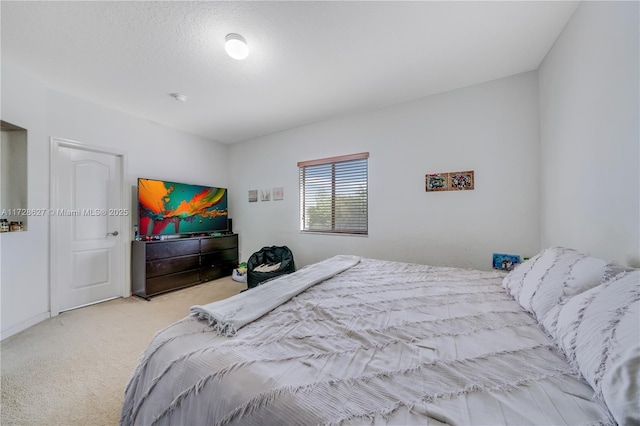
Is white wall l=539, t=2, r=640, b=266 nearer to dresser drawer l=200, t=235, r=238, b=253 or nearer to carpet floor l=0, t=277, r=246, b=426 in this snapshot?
carpet floor l=0, t=277, r=246, b=426

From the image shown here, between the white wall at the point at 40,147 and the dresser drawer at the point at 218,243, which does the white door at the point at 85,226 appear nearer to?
the white wall at the point at 40,147

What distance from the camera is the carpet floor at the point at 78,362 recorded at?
1388 millimetres

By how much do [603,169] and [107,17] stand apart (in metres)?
3.50

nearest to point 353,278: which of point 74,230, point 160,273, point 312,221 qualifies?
point 312,221

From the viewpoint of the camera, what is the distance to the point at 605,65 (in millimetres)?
1353

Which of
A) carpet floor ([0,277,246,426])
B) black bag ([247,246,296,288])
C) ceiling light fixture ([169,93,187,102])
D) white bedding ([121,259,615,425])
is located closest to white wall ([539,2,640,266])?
white bedding ([121,259,615,425])

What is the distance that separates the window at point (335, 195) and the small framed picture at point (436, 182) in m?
0.80

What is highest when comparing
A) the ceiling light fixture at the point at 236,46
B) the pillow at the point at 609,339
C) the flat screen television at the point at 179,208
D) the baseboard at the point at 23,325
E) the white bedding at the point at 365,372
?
the ceiling light fixture at the point at 236,46

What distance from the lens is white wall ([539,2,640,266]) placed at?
118 centimetres

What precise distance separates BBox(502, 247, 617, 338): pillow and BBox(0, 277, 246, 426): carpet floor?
2.38 metres

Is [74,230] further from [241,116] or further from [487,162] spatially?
[487,162]

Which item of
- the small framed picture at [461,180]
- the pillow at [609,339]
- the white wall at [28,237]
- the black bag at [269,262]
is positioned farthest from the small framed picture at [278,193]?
the pillow at [609,339]

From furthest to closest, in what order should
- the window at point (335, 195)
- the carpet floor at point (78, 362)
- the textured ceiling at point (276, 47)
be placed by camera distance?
the window at point (335, 195), the textured ceiling at point (276, 47), the carpet floor at point (78, 362)

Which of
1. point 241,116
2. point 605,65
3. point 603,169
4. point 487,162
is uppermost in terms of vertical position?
point 241,116
